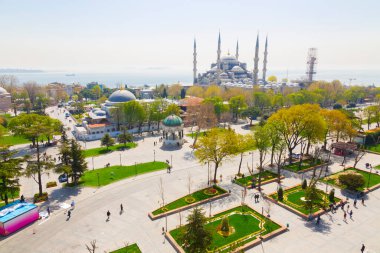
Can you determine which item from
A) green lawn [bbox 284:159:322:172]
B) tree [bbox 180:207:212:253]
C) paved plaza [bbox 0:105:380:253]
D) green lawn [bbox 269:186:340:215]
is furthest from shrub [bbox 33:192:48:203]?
green lawn [bbox 284:159:322:172]

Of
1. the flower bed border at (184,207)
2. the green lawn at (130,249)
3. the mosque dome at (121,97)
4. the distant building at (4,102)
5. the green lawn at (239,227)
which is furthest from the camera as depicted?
the distant building at (4,102)

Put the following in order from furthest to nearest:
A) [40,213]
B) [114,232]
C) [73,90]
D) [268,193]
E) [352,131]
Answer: [73,90]
[352,131]
[268,193]
[40,213]
[114,232]

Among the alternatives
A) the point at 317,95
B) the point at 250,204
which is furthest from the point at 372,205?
the point at 317,95

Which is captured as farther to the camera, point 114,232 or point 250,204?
point 250,204

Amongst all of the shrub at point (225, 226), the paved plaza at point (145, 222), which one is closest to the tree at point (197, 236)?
the paved plaza at point (145, 222)

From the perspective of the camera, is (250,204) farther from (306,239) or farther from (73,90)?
(73,90)

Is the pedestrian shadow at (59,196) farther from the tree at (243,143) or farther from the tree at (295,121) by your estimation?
the tree at (295,121)

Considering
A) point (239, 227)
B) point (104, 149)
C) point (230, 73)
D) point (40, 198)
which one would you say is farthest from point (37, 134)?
point (230, 73)
